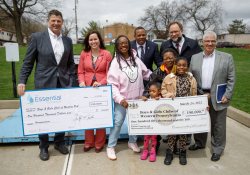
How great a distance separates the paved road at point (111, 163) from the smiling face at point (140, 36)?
1.89m

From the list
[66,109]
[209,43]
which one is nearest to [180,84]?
[209,43]

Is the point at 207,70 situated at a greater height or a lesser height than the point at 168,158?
greater

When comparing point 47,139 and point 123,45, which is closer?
point 123,45

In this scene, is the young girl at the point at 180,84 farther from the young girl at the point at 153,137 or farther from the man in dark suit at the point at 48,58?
the man in dark suit at the point at 48,58

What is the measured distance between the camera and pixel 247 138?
5340 millimetres

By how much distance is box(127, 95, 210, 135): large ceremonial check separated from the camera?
4.14 m

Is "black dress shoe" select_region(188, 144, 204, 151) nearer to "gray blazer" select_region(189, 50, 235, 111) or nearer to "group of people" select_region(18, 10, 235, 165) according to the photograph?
"group of people" select_region(18, 10, 235, 165)

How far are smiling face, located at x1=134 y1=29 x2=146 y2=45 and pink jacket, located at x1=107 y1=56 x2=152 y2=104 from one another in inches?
27.4

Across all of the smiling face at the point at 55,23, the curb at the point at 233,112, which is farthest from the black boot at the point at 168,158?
the curb at the point at 233,112

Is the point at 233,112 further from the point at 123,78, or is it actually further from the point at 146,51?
the point at 123,78

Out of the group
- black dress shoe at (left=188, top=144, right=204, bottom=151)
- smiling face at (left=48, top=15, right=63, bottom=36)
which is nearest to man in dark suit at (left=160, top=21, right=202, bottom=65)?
black dress shoe at (left=188, top=144, right=204, bottom=151)

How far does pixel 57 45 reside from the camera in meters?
4.31

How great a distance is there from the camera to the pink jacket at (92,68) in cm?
445

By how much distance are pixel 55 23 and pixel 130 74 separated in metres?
1.38
